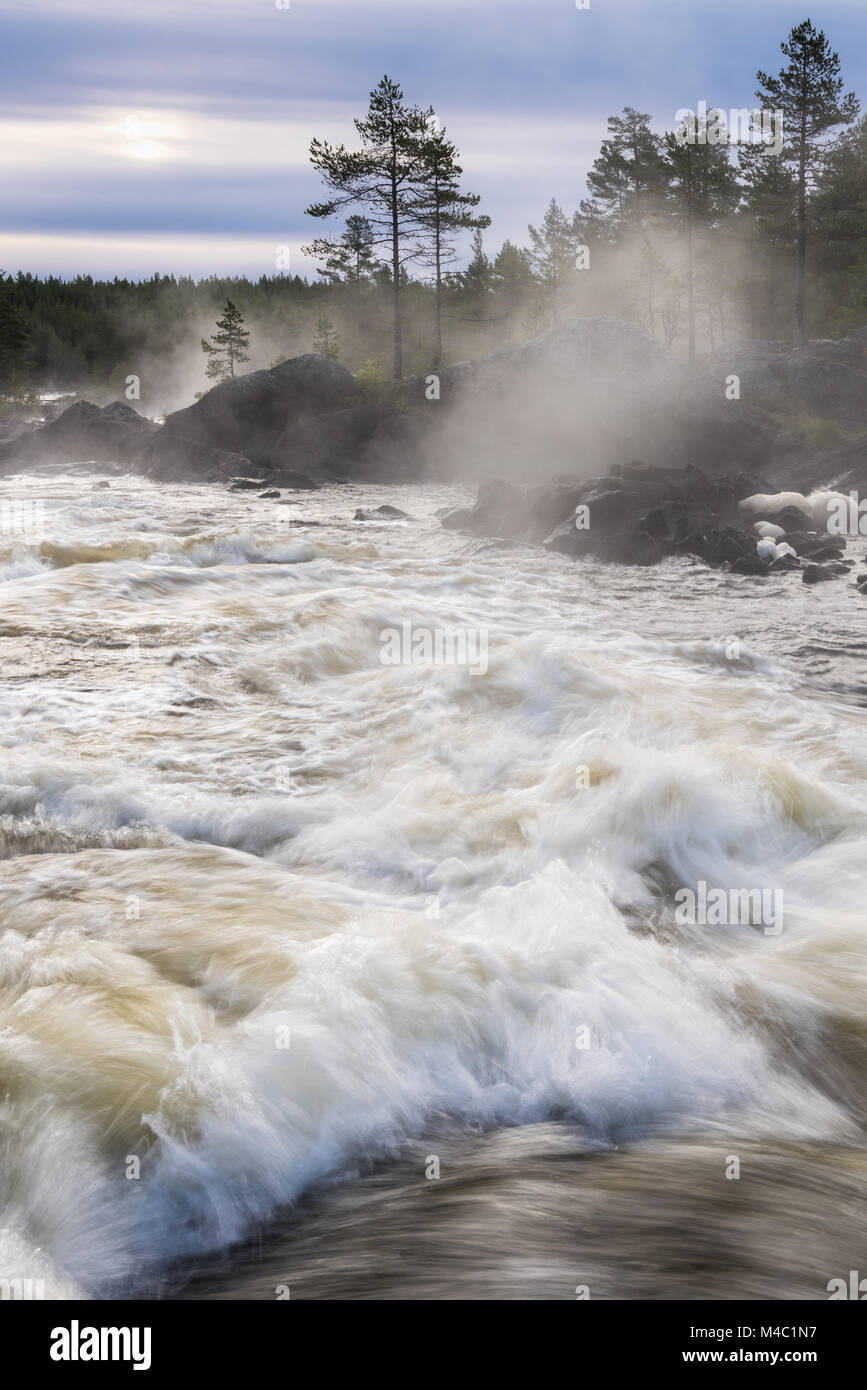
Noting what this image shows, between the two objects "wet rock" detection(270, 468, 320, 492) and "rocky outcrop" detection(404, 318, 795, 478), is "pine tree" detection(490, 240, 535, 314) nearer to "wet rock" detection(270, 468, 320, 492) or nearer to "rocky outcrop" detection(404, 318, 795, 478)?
"rocky outcrop" detection(404, 318, 795, 478)

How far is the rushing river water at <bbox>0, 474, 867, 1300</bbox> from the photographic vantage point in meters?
3.12

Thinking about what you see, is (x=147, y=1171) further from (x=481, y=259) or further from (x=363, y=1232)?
(x=481, y=259)

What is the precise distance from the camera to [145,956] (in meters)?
4.41

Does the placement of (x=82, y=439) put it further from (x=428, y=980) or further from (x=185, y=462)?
(x=428, y=980)

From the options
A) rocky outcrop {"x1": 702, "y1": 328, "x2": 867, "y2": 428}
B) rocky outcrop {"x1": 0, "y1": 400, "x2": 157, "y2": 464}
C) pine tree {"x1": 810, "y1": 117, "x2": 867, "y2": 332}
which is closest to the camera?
rocky outcrop {"x1": 702, "y1": 328, "x2": 867, "y2": 428}

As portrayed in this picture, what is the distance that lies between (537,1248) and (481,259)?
63789mm

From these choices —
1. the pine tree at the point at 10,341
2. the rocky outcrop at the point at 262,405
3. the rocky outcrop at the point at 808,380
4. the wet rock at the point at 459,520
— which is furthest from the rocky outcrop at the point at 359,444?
the pine tree at the point at 10,341

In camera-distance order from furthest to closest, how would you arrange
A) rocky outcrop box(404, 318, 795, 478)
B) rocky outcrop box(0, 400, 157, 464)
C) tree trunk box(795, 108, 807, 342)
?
tree trunk box(795, 108, 807, 342)
rocky outcrop box(0, 400, 157, 464)
rocky outcrop box(404, 318, 795, 478)

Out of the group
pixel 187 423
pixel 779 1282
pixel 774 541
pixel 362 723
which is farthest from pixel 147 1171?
pixel 187 423

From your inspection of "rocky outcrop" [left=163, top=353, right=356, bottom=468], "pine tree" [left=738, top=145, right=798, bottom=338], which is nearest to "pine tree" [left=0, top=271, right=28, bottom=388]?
"rocky outcrop" [left=163, top=353, right=356, bottom=468]

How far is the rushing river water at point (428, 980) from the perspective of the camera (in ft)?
10.2

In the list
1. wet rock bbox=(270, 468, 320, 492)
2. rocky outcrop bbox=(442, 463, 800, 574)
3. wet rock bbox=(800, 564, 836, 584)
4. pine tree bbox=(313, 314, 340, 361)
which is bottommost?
wet rock bbox=(800, 564, 836, 584)
